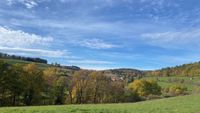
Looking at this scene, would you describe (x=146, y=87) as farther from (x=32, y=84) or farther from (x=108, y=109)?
(x=108, y=109)

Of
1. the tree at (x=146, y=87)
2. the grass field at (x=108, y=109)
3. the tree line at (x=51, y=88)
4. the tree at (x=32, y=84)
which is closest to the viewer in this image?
the grass field at (x=108, y=109)

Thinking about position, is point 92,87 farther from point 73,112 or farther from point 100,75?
point 73,112

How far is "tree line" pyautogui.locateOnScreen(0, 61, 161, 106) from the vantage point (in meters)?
75.4

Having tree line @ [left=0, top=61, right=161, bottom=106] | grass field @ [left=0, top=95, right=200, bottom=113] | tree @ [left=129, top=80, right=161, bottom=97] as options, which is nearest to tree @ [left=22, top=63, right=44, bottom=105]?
tree line @ [left=0, top=61, right=161, bottom=106]

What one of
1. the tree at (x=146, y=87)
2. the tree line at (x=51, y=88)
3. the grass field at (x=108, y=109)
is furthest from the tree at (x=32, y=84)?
the tree at (x=146, y=87)

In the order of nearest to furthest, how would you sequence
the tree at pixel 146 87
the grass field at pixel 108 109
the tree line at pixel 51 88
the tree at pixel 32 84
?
the grass field at pixel 108 109 → the tree line at pixel 51 88 → the tree at pixel 32 84 → the tree at pixel 146 87

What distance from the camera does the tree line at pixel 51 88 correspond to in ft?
247

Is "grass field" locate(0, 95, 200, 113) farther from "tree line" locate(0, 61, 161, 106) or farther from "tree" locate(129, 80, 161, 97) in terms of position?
"tree" locate(129, 80, 161, 97)

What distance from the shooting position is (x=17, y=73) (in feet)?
250

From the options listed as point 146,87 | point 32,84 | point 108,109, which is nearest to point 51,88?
point 32,84

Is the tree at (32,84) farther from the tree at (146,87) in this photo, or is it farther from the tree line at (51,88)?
the tree at (146,87)

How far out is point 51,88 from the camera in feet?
291

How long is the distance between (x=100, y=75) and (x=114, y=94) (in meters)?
9.01

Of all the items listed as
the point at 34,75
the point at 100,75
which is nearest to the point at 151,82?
the point at 100,75
